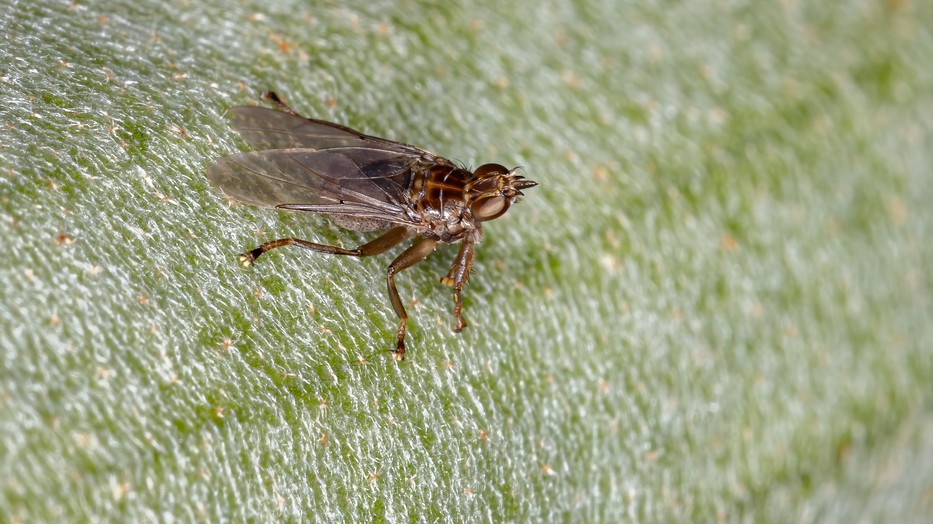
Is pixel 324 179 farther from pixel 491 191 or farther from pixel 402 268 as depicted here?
pixel 491 191

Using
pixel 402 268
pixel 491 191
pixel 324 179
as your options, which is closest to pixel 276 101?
pixel 324 179

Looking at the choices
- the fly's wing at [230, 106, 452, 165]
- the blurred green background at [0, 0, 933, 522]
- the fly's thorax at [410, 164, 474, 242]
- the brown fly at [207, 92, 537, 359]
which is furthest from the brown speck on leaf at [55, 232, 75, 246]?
the fly's thorax at [410, 164, 474, 242]

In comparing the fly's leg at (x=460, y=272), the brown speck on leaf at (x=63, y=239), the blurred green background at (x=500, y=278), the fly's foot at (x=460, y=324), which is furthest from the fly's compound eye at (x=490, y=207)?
the brown speck on leaf at (x=63, y=239)

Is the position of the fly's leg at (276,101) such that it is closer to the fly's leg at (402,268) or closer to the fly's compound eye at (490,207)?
the fly's leg at (402,268)

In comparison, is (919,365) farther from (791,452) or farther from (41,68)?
(41,68)

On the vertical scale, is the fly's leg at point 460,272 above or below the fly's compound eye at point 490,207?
below

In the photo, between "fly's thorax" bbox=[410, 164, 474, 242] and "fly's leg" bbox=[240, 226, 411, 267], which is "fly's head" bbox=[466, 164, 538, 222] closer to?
"fly's thorax" bbox=[410, 164, 474, 242]

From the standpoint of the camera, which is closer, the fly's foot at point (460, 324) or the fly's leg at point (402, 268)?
the fly's leg at point (402, 268)
